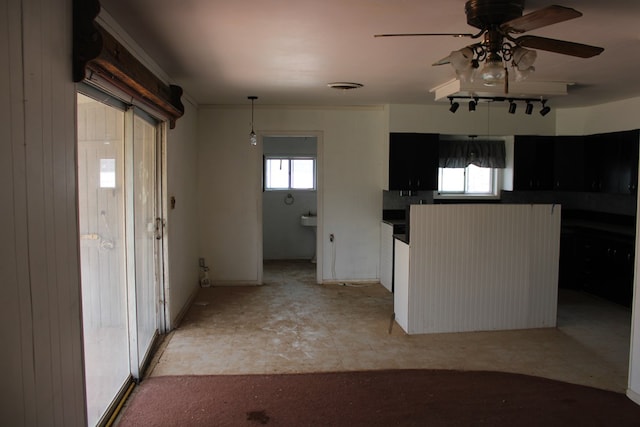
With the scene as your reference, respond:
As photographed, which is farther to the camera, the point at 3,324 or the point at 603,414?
the point at 603,414

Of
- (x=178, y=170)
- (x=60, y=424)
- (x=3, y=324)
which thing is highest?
(x=178, y=170)

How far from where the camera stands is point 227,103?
606 centimetres

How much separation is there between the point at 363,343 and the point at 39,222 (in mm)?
2946

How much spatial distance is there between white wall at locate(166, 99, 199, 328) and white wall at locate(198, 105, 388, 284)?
0.27 metres

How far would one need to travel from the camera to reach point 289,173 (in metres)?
8.12

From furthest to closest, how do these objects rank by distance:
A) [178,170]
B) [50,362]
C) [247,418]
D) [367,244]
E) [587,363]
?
[367,244], [178,170], [587,363], [247,418], [50,362]

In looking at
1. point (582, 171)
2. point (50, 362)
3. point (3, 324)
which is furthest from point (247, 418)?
point (582, 171)

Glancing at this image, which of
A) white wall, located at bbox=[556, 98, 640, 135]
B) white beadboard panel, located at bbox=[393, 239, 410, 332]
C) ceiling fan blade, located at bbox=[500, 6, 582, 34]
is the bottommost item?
white beadboard panel, located at bbox=[393, 239, 410, 332]

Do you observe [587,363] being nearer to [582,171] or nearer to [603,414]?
[603,414]

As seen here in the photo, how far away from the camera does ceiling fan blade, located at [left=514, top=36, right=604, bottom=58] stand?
8.09 ft

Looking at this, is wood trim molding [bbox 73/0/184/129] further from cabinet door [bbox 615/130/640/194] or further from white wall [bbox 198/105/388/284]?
cabinet door [bbox 615/130/640/194]

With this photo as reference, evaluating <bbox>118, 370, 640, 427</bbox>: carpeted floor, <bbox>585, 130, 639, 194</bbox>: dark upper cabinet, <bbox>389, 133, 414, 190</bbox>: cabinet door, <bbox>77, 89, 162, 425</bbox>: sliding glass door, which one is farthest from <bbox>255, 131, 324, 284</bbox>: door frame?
<bbox>585, 130, 639, 194</bbox>: dark upper cabinet

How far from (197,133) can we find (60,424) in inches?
181

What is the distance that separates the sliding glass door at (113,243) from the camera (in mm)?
2600
